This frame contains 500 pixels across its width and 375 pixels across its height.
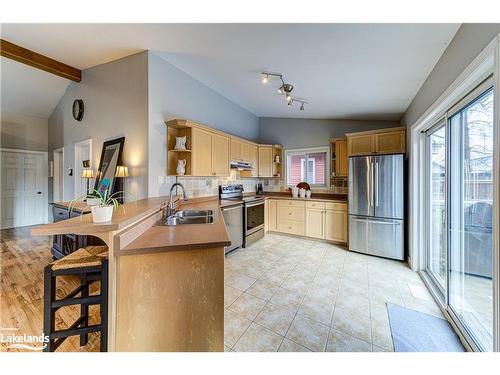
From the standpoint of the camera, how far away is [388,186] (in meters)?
3.19

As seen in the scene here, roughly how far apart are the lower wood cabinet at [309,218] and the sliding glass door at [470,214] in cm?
167

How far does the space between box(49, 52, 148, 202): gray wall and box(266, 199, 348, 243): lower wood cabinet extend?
2.89 m

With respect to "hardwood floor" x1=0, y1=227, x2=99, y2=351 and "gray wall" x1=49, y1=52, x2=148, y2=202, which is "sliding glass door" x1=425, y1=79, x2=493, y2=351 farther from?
"gray wall" x1=49, y1=52, x2=148, y2=202

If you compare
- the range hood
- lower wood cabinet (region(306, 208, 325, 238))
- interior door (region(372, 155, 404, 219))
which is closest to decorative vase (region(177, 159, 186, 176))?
the range hood

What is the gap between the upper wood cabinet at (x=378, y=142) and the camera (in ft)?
10.7

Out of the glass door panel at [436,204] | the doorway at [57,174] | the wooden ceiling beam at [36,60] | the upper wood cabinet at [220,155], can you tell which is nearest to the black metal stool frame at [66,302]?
the upper wood cabinet at [220,155]

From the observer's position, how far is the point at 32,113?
5223 millimetres

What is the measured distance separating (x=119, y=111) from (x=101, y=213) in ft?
8.43

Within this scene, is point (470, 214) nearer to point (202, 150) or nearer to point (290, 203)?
point (290, 203)

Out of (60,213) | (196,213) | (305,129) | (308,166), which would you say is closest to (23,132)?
(60,213)

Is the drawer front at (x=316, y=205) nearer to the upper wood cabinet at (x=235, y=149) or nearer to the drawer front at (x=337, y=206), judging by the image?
the drawer front at (x=337, y=206)
